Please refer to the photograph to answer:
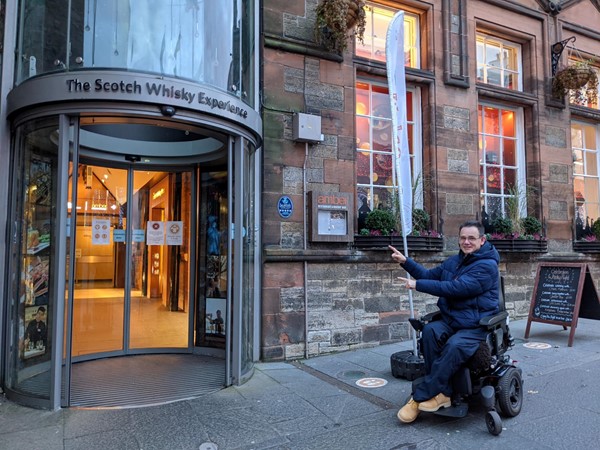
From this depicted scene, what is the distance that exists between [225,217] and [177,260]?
1.41 m

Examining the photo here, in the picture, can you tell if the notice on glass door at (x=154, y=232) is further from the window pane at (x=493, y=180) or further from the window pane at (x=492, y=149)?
the window pane at (x=492, y=149)

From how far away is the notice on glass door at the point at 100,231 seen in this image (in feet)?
21.7

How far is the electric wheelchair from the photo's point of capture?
12.8 ft

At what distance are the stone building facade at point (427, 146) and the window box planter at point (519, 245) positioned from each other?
0.07 metres

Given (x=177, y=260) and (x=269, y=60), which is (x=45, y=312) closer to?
(x=177, y=260)

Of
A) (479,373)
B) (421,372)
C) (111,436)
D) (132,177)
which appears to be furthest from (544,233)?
(111,436)

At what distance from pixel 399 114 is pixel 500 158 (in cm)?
462

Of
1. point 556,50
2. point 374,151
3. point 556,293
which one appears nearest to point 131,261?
point 374,151

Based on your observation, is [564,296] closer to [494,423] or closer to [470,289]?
[470,289]

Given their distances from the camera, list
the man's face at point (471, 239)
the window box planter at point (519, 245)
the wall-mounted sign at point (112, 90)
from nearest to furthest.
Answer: the man's face at point (471, 239)
the wall-mounted sign at point (112, 90)
the window box planter at point (519, 245)

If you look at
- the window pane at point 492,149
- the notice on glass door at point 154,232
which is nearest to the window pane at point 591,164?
the window pane at point 492,149

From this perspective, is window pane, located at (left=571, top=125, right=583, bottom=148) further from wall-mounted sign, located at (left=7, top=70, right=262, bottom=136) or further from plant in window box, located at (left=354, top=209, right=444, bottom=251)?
wall-mounted sign, located at (left=7, top=70, right=262, bottom=136)

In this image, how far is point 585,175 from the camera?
10508 millimetres

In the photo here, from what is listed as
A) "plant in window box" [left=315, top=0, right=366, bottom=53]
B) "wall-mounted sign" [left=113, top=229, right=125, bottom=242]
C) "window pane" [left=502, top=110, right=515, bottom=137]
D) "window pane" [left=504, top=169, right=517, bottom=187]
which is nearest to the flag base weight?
"wall-mounted sign" [left=113, top=229, right=125, bottom=242]
